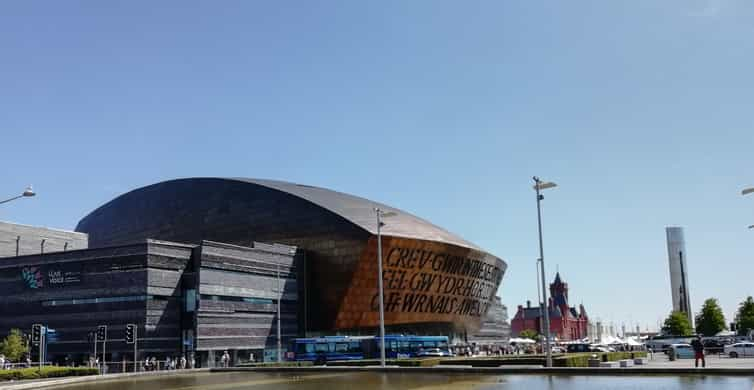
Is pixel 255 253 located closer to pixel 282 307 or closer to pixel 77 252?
pixel 282 307

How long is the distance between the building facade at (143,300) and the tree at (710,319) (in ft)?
307

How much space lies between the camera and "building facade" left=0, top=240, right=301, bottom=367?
65.6 meters

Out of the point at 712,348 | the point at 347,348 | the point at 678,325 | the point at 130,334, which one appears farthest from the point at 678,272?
the point at 130,334

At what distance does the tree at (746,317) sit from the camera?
12025 cm

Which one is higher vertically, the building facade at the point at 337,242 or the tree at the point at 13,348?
the building facade at the point at 337,242

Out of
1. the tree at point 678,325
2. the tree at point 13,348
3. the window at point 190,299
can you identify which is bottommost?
the tree at point 678,325

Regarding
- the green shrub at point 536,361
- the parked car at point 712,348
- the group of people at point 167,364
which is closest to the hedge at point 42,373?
the group of people at point 167,364

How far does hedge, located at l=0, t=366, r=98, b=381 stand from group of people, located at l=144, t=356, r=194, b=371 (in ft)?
32.9

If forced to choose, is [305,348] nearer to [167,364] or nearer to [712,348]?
[167,364]

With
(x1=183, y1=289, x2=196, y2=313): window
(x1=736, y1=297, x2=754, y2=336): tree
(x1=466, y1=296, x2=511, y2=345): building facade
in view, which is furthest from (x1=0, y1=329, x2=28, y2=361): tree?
(x1=736, y1=297, x2=754, y2=336): tree

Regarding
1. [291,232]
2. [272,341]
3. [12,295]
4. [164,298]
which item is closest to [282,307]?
[272,341]

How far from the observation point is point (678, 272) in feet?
616

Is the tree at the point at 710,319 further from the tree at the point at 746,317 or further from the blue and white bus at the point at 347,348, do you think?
the blue and white bus at the point at 347,348

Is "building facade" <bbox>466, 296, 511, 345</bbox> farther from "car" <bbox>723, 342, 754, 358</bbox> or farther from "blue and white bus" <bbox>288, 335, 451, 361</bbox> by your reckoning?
"car" <bbox>723, 342, 754, 358</bbox>
